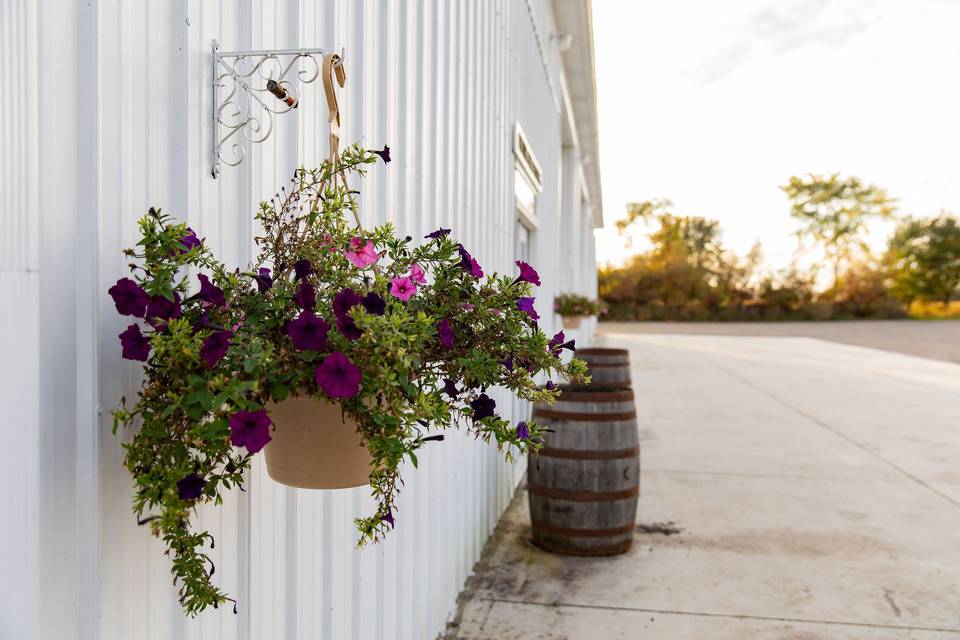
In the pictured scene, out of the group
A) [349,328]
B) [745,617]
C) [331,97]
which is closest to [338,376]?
[349,328]

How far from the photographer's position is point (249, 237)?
1.55 metres

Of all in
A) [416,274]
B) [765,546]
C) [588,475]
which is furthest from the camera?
[765,546]

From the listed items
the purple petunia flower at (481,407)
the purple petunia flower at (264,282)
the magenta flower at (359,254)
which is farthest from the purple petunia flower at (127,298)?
the purple petunia flower at (481,407)

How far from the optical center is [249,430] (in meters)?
0.96

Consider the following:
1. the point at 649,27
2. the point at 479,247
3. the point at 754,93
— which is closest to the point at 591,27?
the point at 649,27

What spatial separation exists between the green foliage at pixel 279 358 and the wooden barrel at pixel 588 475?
2.51 meters

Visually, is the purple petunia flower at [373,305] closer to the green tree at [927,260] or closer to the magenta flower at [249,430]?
the magenta flower at [249,430]

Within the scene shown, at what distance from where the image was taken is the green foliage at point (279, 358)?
1043mm

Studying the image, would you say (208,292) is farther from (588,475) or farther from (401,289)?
(588,475)

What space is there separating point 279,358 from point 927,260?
184 feet

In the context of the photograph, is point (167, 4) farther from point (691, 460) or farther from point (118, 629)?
point (691, 460)

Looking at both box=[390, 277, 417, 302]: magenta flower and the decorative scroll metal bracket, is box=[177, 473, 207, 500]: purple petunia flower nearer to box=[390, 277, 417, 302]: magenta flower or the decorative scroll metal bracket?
box=[390, 277, 417, 302]: magenta flower

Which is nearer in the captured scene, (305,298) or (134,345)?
(134,345)

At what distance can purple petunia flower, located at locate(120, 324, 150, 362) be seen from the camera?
1.01m
